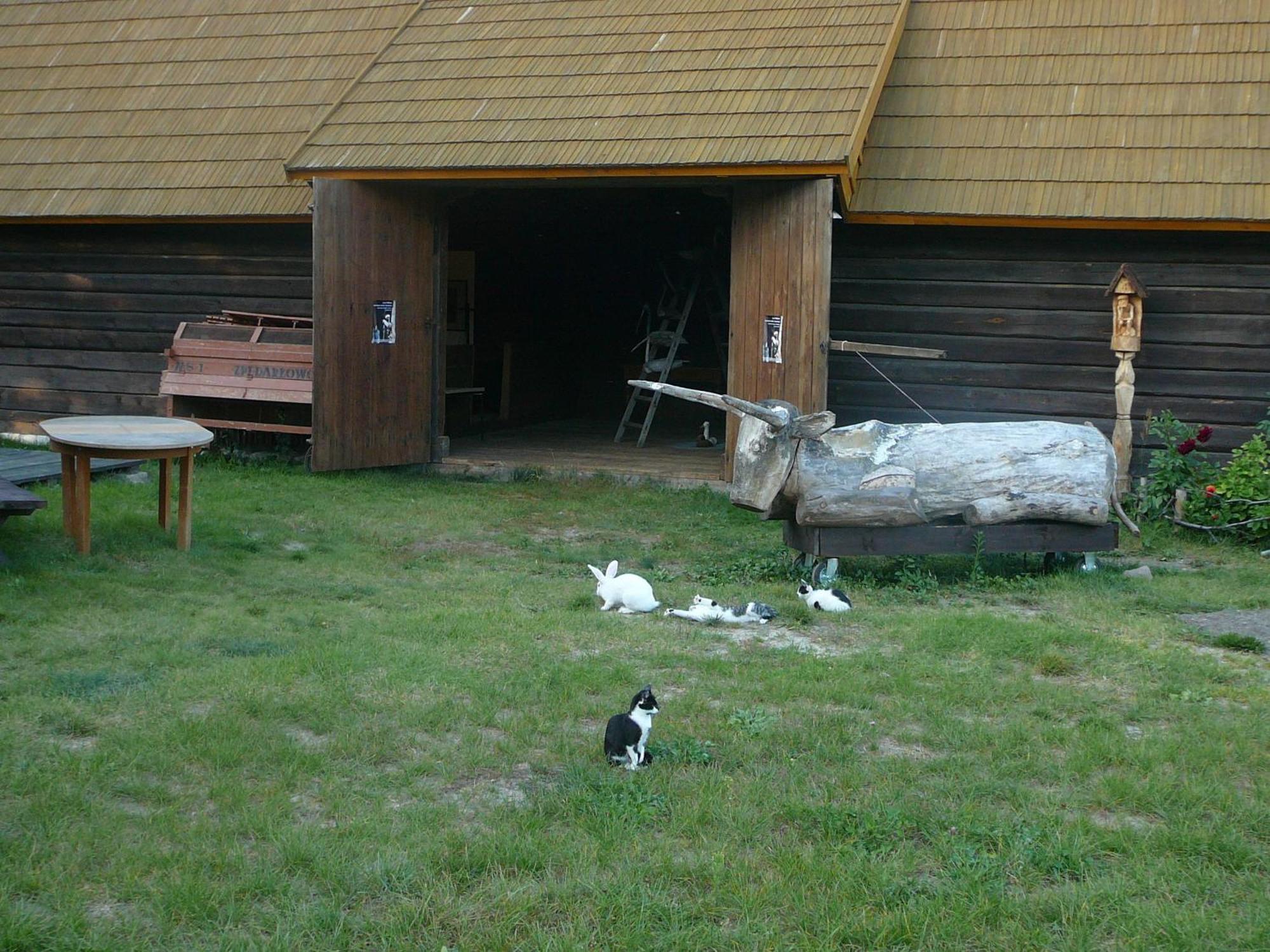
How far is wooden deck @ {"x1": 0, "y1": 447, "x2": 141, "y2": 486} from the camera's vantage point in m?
8.53

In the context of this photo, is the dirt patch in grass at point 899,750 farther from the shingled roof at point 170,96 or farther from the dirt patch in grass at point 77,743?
the shingled roof at point 170,96

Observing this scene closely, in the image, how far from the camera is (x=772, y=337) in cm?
1045

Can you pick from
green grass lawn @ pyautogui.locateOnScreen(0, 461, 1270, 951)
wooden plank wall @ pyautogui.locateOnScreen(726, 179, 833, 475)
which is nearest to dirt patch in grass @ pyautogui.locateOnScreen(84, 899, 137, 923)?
green grass lawn @ pyautogui.locateOnScreen(0, 461, 1270, 951)

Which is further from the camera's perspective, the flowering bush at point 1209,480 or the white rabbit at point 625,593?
the flowering bush at point 1209,480

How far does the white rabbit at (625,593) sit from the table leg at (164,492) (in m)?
2.92

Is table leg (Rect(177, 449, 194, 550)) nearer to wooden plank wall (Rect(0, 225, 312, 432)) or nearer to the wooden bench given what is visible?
the wooden bench

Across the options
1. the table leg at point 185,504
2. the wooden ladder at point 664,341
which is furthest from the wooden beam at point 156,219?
the table leg at point 185,504

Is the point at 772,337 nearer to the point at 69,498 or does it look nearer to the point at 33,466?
the point at 69,498

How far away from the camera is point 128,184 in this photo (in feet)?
42.1

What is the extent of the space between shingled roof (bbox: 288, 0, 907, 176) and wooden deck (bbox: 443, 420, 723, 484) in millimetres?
2760

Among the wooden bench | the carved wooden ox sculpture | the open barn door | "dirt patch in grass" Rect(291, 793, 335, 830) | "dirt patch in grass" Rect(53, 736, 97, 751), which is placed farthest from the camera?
the open barn door

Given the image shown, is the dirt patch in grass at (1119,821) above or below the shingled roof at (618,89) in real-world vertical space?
below

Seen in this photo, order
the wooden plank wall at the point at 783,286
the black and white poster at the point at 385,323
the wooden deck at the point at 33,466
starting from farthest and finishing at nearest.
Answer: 1. the black and white poster at the point at 385,323
2. the wooden plank wall at the point at 783,286
3. the wooden deck at the point at 33,466

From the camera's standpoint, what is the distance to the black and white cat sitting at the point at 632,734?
4.36 metres
